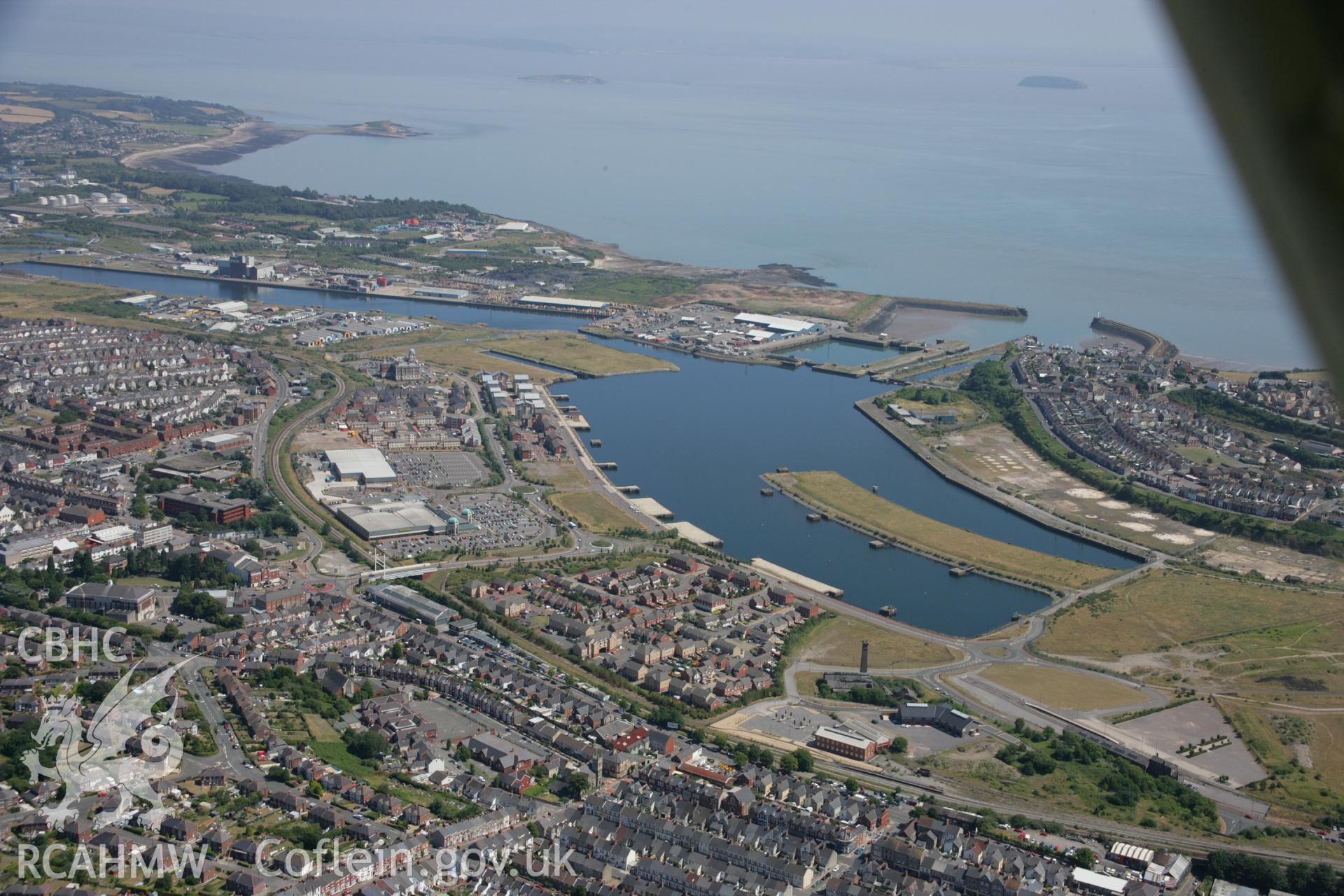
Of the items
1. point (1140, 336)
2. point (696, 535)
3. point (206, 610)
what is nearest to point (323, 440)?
point (696, 535)

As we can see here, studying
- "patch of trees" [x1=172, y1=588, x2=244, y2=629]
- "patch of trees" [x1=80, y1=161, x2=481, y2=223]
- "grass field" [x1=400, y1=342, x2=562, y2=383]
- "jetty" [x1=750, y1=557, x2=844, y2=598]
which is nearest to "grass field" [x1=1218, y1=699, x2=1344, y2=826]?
"jetty" [x1=750, y1=557, x2=844, y2=598]

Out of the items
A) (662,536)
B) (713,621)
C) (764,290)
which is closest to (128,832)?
(713,621)

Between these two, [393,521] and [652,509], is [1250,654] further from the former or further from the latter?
[393,521]

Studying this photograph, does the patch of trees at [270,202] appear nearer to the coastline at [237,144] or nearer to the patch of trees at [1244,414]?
the coastline at [237,144]

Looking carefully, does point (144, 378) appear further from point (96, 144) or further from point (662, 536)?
point (96, 144)

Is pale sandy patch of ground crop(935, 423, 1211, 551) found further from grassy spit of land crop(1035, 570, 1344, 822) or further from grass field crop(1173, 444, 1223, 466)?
grass field crop(1173, 444, 1223, 466)

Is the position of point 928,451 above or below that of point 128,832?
above

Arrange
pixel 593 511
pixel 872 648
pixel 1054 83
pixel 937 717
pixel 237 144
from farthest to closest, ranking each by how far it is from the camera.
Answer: pixel 1054 83 < pixel 237 144 < pixel 593 511 < pixel 872 648 < pixel 937 717
